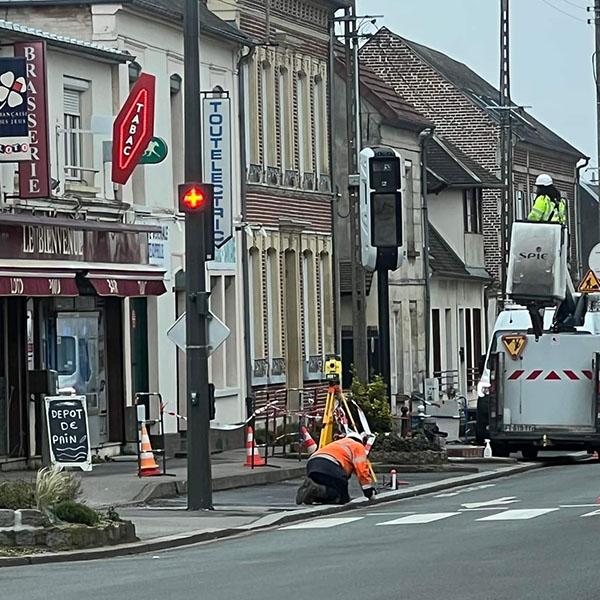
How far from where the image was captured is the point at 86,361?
30.6 metres

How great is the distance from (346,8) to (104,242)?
42.0 ft

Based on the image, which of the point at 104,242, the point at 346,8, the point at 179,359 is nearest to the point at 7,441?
the point at 104,242

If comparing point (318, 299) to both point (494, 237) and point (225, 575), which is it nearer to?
point (494, 237)

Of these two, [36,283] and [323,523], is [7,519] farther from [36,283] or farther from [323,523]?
[36,283]

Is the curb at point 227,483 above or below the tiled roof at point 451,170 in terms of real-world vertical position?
below

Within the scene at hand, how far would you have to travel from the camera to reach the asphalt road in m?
14.2

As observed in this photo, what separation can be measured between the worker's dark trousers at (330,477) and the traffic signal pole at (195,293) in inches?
69.0

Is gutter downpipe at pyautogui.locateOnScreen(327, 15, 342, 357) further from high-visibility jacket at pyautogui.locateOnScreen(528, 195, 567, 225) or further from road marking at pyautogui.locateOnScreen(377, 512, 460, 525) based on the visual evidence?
road marking at pyautogui.locateOnScreen(377, 512, 460, 525)

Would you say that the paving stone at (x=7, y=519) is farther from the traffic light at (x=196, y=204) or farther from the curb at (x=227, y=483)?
the curb at (x=227, y=483)

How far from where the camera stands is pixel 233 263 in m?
36.2

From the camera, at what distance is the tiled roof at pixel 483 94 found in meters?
61.6

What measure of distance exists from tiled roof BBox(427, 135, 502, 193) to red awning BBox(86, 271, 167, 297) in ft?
79.8

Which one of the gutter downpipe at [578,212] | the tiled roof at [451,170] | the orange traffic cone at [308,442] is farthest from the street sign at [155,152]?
the gutter downpipe at [578,212]

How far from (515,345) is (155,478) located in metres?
9.69
